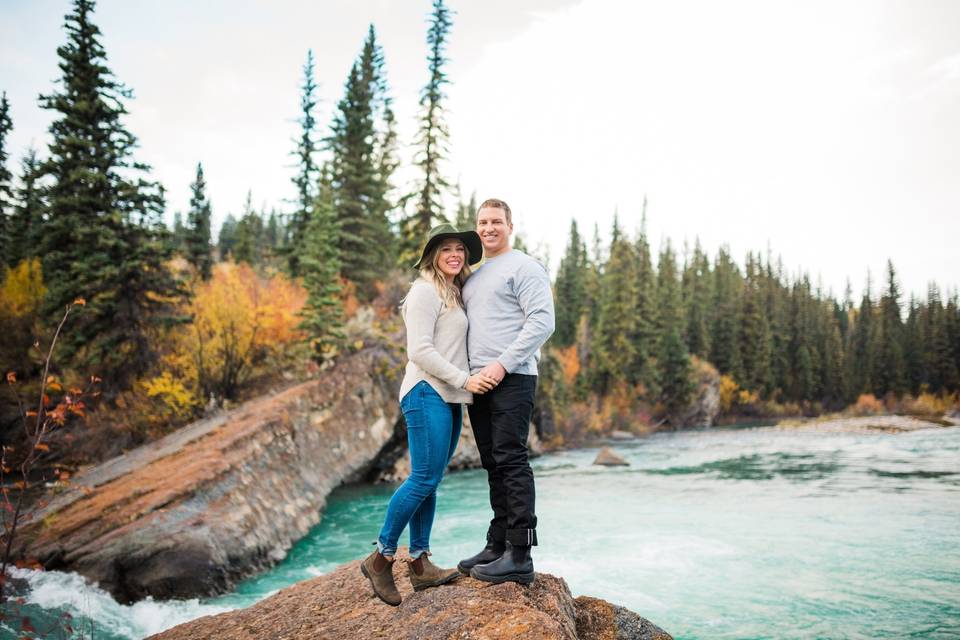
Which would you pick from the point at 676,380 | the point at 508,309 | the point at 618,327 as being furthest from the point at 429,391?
the point at 676,380

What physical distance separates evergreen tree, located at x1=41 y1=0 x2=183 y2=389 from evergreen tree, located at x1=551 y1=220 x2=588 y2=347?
129 feet

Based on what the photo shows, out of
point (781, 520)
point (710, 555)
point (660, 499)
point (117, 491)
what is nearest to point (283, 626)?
point (117, 491)

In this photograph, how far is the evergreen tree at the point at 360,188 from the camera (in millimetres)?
23875

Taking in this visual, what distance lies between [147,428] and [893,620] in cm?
1589

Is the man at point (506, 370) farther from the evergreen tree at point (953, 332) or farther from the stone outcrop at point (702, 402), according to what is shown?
the evergreen tree at point (953, 332)

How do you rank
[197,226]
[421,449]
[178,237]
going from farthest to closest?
[178,237], [197,226], [421,449]

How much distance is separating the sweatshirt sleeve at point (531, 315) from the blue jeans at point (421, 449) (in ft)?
1.77

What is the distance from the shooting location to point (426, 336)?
3.65 m

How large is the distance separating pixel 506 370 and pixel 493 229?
3.34 feet

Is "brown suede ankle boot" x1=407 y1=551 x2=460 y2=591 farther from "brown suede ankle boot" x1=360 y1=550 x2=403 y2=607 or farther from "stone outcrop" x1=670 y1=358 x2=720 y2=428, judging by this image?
"stone outcrop" x1=670 y1=358 x2=720 y2=428

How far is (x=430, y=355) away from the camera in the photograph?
11.7 feet

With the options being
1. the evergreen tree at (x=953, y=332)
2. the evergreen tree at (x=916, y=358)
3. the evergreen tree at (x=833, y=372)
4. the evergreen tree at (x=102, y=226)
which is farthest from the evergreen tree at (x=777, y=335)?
the evergreen tree at (x=102, y=226)

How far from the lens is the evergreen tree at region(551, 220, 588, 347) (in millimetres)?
55938

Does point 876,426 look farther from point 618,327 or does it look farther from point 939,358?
point 939,358
